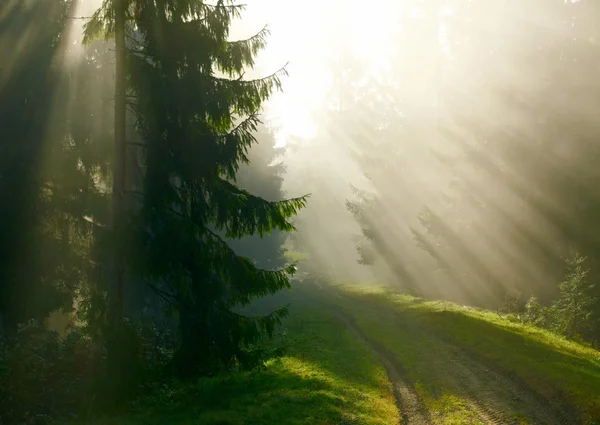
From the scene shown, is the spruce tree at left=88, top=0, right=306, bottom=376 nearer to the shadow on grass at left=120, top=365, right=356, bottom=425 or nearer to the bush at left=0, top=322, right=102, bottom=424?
the shadow on grass at left=120, top=365, right=356, bottom=425

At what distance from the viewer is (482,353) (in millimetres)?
20812

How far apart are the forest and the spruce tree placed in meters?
0.05

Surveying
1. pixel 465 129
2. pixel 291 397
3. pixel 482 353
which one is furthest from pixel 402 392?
pixel 465 129

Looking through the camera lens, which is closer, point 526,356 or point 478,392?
point 478,392

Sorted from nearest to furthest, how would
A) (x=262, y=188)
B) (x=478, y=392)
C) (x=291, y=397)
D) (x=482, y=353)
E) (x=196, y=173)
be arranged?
(x=196, y=173) → (x=291, y=397) → (x=478, y=392) → (x=482, y=353) → (x=262, y=188)

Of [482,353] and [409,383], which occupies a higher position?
[482,353]

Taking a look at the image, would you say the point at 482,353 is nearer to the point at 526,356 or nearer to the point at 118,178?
the point at 526,356

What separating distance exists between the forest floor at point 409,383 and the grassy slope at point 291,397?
4 cm

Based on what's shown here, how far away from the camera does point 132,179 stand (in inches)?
846

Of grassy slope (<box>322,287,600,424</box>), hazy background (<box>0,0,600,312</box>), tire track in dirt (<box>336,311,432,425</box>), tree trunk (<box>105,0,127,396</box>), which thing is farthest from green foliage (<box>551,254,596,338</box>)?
tree trunk (<box>105,0,127,396</box>)

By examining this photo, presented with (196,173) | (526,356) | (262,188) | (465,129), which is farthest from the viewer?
(262,188)

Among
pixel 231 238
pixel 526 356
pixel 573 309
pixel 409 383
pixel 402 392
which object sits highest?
pixel 231 238

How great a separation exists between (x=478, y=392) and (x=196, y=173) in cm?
1200

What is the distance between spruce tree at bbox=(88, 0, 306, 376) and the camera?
39.3 feet
